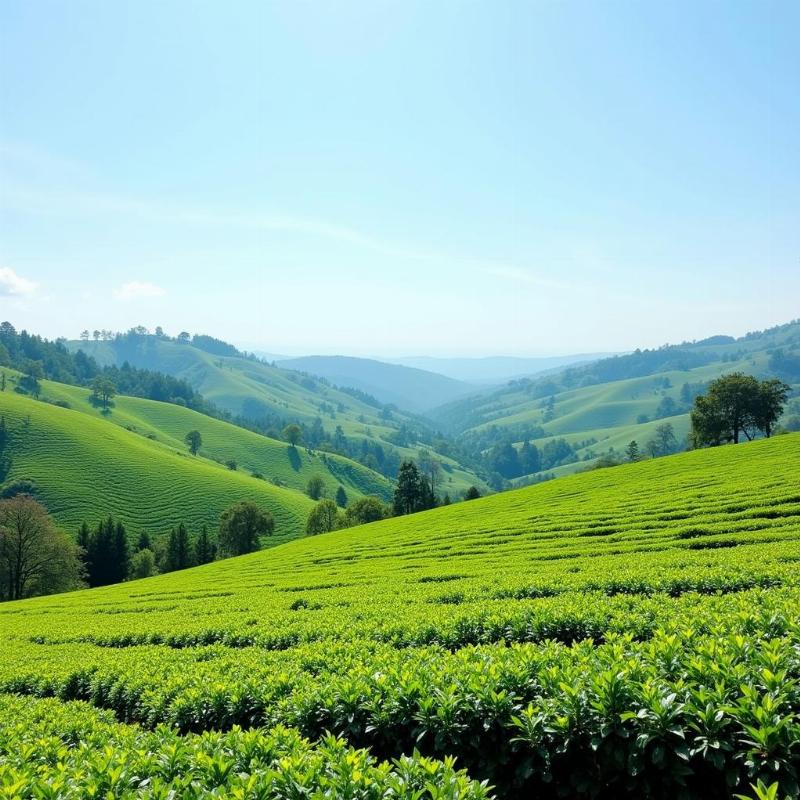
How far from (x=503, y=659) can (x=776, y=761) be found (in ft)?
12.4

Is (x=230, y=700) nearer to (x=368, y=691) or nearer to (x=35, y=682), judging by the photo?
(x=368, y=691)

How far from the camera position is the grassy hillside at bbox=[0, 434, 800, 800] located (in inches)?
233

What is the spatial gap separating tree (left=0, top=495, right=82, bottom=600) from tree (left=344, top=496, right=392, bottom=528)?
130 ft

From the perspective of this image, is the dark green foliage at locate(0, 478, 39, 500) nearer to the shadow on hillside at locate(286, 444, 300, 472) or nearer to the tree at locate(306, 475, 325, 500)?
the tree at locate(306, 475, 325, 500)

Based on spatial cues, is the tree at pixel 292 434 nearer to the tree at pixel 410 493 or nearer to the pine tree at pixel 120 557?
the pine tree at pixel 120 557

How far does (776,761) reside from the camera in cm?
514

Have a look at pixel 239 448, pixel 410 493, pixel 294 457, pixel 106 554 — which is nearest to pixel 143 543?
pixel 106 554

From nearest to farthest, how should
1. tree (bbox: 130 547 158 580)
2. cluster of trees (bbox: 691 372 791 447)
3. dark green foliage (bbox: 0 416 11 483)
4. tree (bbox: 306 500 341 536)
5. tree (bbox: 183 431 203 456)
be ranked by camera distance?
1. cluster of trees (bbox: 691 372 791 447)
2. tree (bbox: 130 547 158 580)
3. tree (bbox: 306 500 341 536)
4. dark green foliage (bbox: 0 416 11 483)
5. tree (bbox: 183 431 203 456)

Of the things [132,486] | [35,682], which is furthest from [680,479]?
[132,486]

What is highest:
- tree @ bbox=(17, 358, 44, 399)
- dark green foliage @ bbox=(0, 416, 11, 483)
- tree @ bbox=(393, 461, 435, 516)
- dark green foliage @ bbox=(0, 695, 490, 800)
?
tree @ bbox=(17, 358, 44, 399)

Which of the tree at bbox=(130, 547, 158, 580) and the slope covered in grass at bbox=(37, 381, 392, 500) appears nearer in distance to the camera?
the tree at bbox=(130, 547, 158, 580)

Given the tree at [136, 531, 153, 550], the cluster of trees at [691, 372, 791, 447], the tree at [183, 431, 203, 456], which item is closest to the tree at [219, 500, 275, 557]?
the tree at [136, 531, 153, 550]

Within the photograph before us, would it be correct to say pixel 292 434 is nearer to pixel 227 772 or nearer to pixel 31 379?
pixel 31 379

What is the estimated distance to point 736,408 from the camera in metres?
72.4
